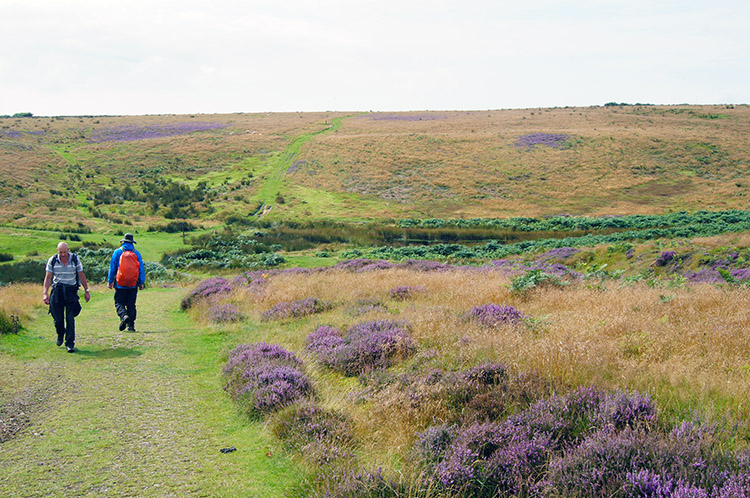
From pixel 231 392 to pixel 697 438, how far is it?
5.66 meters

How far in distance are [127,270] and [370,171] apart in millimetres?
65072

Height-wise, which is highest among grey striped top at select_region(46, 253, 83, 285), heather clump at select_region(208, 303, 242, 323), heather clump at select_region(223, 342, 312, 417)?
grey striped top at select_region(46, 253, 83, 285)

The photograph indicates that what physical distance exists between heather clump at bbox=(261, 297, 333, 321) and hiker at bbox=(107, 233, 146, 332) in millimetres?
3132

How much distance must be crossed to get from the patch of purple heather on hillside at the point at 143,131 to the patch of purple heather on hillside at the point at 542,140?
2696 inches

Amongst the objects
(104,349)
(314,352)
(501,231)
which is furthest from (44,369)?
(501,231)

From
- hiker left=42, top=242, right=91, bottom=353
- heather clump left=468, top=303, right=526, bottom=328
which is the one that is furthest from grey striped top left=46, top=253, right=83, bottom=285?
heather clump left=468, top=303, right=526, bottom=328

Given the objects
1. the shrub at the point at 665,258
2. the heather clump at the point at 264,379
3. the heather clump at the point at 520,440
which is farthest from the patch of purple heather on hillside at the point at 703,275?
the heather clump at the point at 264,379

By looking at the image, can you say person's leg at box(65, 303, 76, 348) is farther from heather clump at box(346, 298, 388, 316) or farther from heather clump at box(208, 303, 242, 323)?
heather clump at box(346, 298, 388, 316)

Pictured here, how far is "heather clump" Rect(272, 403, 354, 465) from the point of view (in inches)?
182

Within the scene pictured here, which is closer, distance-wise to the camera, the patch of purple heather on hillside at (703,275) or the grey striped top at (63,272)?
the grey striped top at (63,272)

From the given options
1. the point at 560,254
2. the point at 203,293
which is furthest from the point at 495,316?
the point at 560,254

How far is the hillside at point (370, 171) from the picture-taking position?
181 feet

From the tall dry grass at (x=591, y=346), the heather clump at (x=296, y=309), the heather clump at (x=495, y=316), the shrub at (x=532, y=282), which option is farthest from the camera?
the heather clump at (x=296, y=309)

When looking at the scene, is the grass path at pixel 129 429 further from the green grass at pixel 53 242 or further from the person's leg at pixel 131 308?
the green grass at pixel 53 242
